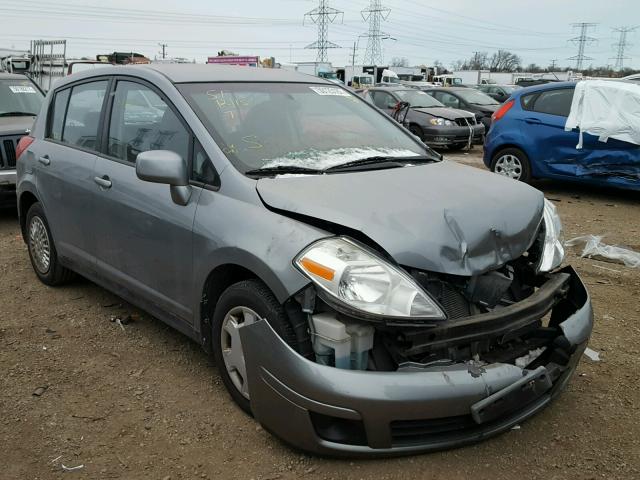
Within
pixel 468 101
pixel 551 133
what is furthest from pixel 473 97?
pixel 551 133

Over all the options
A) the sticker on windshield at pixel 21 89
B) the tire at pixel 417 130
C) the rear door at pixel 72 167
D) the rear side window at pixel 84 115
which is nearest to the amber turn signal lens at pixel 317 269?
the rear door at pixel 72 167

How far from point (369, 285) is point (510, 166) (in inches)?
285

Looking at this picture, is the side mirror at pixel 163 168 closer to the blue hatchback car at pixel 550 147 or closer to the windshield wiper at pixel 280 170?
the windshield wiper at pixel 280 170

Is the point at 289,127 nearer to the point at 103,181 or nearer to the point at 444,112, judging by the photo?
the point at 103,181

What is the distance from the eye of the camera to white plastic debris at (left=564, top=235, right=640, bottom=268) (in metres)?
5.48

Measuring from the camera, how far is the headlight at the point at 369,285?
233 cm

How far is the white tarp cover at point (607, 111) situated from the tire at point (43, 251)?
21.9 feet

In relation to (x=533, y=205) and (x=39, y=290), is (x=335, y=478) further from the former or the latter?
(x=39, y=290)

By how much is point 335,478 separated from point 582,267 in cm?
373

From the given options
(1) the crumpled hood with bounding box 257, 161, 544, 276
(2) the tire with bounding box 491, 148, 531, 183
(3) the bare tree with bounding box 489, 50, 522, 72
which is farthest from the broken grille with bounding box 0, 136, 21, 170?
(3) the bare tree with bounding box 489, 50, 522, 72

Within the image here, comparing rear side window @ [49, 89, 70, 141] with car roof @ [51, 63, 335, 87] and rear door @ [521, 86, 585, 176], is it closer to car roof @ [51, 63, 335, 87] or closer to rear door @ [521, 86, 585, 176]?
car roof @ [51, 63, 335, 87]

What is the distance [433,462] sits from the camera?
2598 millimetres

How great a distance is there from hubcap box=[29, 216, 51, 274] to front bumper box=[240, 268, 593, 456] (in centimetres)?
283

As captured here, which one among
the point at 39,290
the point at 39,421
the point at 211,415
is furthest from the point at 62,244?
the point at 211,415
